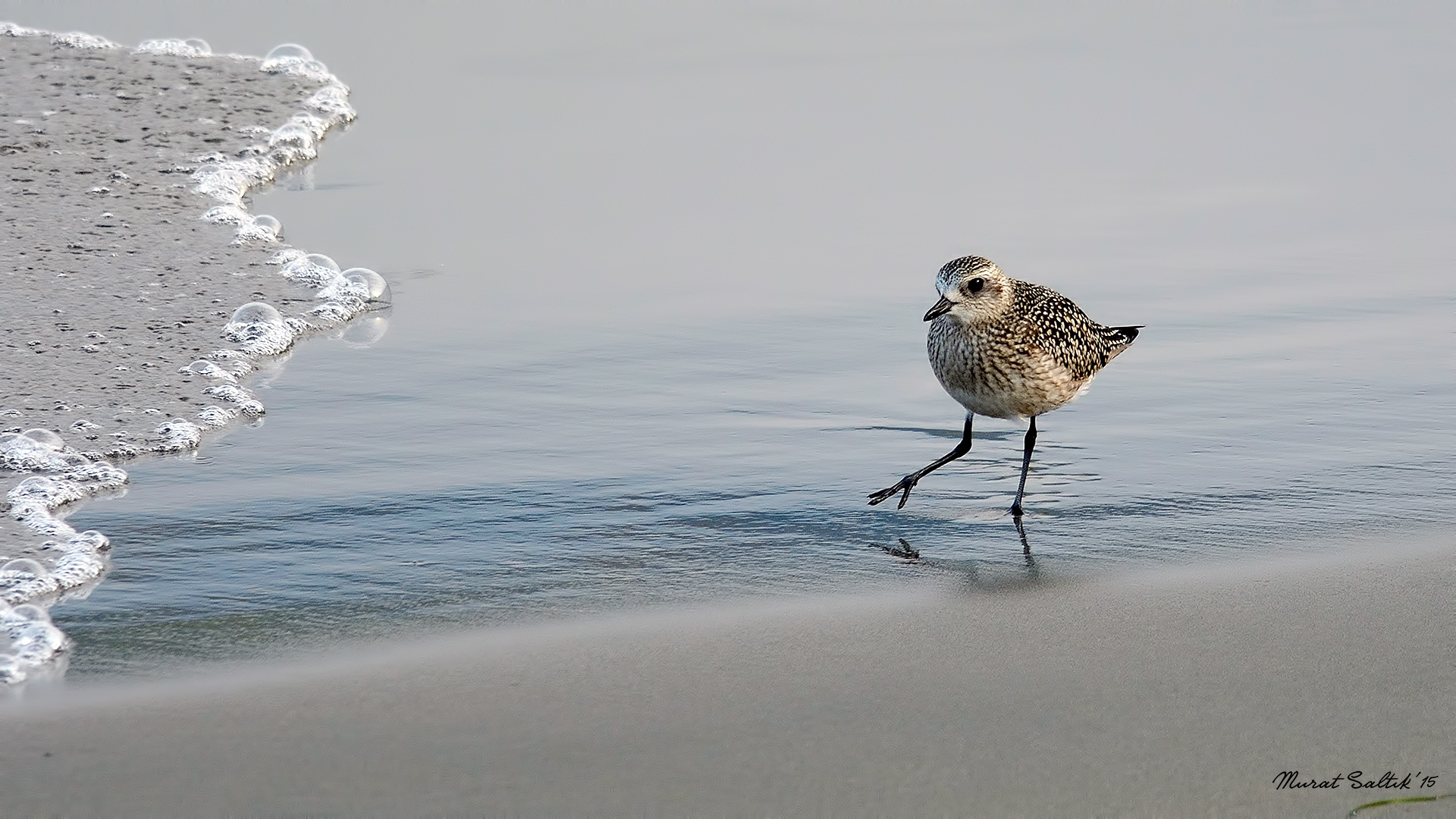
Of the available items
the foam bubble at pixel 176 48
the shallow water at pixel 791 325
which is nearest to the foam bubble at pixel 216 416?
the shallow water at pixel 791 325

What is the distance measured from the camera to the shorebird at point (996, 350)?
6.21 metres

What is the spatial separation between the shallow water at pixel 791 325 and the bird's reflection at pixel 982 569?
2cm

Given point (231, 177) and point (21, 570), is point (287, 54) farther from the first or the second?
point (21, 570)

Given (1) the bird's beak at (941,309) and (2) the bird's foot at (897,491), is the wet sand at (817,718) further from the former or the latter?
(1) the bird's beak at (941,309)

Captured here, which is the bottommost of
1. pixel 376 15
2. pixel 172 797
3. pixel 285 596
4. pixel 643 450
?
pixel 172 797

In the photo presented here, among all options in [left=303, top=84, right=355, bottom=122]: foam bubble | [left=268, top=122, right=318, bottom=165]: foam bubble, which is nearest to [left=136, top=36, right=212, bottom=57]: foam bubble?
[left=303, top=84, right=355, bottom=122]: foam bubble

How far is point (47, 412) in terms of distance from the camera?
21.5 ft

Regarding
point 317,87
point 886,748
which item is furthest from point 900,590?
point 317,87

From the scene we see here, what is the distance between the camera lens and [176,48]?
559 inches

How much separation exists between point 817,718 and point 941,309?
2418 mm

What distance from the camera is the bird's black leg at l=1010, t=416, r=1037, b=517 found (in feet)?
19.5

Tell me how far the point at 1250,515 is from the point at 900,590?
1452 mm

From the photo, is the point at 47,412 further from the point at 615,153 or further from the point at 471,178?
the point at 615,153

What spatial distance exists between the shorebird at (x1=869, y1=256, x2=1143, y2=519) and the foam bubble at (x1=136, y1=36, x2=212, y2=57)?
9764 mm
